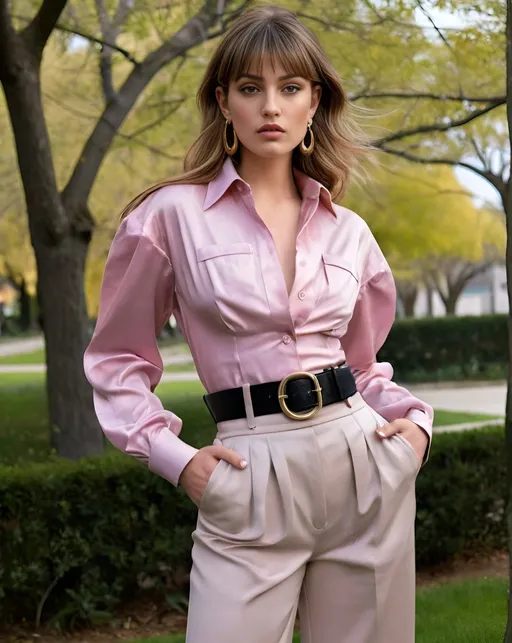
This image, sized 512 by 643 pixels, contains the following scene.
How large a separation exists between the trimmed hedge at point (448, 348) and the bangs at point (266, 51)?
16155 millimetres

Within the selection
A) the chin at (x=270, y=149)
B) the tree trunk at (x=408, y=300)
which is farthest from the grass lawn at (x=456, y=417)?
the tree trunk at (x=408, y=300)

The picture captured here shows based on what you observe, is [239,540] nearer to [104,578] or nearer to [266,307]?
[266,307]

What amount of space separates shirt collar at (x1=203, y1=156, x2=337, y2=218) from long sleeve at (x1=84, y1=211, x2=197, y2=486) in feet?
0.60

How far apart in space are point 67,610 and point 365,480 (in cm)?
316

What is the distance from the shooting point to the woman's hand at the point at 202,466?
2.17m

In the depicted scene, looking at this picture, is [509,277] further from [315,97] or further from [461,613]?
→ [461,613]

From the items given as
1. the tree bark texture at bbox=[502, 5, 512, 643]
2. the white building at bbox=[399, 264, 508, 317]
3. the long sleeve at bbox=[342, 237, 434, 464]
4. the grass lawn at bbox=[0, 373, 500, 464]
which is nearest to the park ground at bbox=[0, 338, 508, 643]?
the grass lawn at bbox=[0, 373, 500, 464]

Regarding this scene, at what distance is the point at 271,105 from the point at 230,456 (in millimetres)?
858

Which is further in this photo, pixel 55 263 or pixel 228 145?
pixel 55 263

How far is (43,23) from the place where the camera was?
7.10 m

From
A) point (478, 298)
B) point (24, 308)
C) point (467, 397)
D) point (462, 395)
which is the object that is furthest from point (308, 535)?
point (478, 298)

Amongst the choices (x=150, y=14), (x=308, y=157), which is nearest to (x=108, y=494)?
(x=308, y=157)

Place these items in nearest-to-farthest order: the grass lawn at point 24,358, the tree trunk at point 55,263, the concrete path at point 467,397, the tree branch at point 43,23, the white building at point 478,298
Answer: the tree branch at point 43,23 < the tree trunk at point 55,263 < the concrete path at point 467,397 < the grass lawn at point 24,358 < the white building at point 478,298

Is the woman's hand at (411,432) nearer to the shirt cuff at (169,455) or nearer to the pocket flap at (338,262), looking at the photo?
the pocket flap at (338,262)
